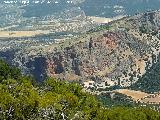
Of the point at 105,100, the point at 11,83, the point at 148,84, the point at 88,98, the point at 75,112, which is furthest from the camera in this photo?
the point at 148,84

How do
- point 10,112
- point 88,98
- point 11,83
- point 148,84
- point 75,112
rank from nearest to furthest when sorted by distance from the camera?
point 10,112 → point 75,112 → point 11,83 → point 88,98 → point 148,84

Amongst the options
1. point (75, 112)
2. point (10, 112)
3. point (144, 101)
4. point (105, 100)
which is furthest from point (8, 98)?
point (144, 101)

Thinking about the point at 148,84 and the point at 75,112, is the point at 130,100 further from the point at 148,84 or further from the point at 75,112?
the point at 75,112

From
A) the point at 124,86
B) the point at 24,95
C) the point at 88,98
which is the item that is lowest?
the point at 124,86

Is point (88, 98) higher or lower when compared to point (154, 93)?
higher

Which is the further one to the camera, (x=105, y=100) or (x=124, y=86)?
(x=124, y=86)

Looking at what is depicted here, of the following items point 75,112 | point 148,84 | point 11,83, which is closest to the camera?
point 75,112

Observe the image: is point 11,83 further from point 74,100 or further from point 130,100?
point 130,100

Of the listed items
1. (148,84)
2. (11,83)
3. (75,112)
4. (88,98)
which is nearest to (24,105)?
(75,112)

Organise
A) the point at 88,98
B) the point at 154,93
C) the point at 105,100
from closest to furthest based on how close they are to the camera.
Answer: the point at 88,98, the point at 105,100, the point at 154,93
